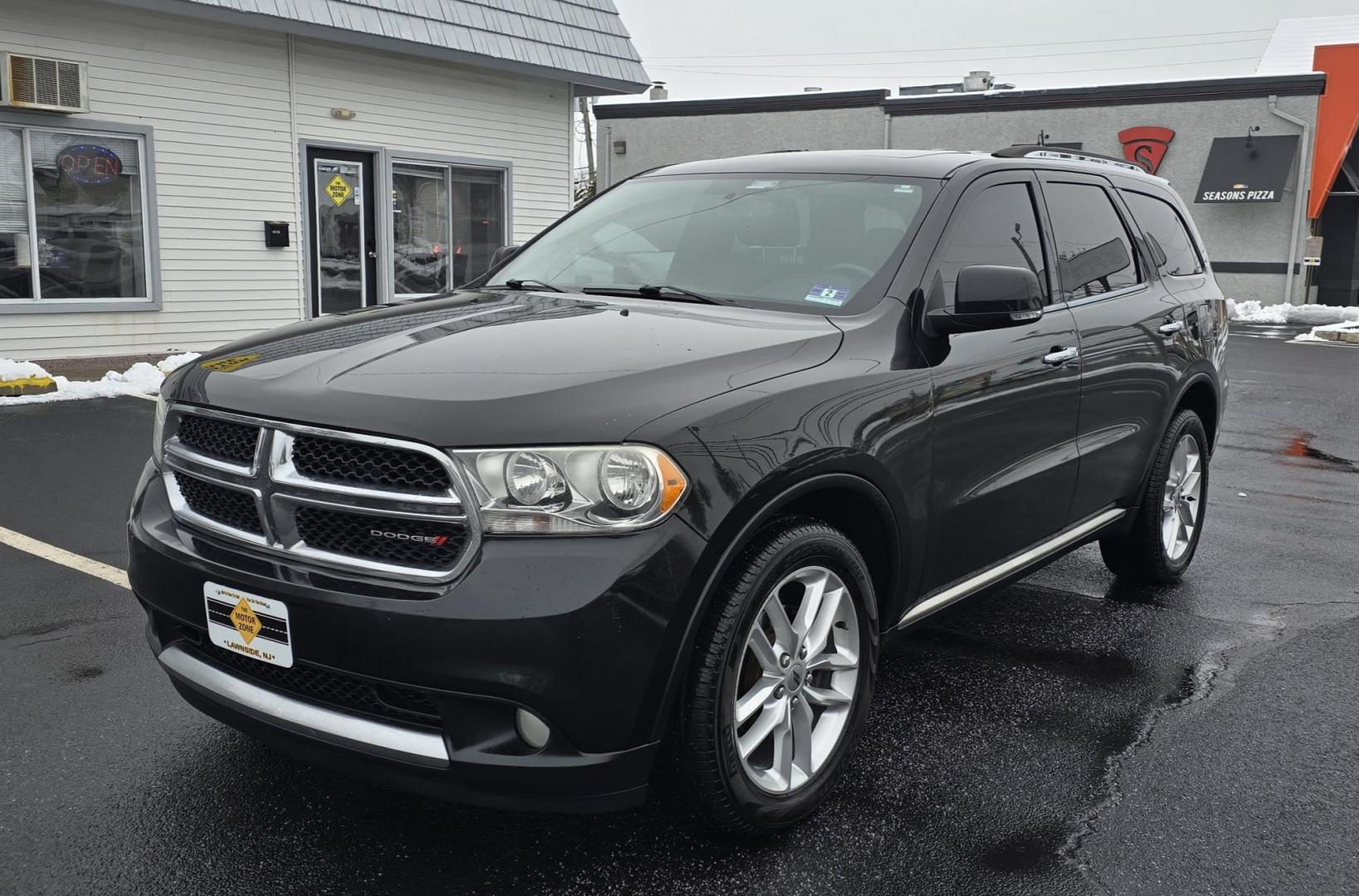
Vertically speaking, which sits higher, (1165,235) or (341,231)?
(341,231)

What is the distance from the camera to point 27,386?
10.0 meters

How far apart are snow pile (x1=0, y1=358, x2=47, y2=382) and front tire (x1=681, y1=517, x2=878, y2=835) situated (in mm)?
A: 9101

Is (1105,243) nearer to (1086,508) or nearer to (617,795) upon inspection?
(1086,508)

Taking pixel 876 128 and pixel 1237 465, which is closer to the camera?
pixel 1237 465

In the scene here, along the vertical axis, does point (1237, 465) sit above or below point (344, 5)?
below

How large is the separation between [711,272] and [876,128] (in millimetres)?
27489

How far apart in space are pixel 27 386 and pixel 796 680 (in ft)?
29.9

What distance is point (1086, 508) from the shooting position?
462cm

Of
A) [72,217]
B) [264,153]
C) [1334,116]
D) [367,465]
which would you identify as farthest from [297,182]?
[1334,116]

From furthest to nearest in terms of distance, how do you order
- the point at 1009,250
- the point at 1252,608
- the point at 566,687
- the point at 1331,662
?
the point at 1252,608 → the point at 1331,662 → the point at 1009,250 → the point at 566,687

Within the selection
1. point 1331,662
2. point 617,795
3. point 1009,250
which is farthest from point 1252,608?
point 617,795

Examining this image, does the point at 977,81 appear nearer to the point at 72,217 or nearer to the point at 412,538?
the point at 72,217

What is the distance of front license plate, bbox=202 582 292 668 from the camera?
2.70 meters

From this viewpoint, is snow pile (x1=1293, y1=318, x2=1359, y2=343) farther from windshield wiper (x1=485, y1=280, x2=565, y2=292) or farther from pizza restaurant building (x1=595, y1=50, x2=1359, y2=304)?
windshield wiper (x1=485, y1=280, x2=565, y2=292)
